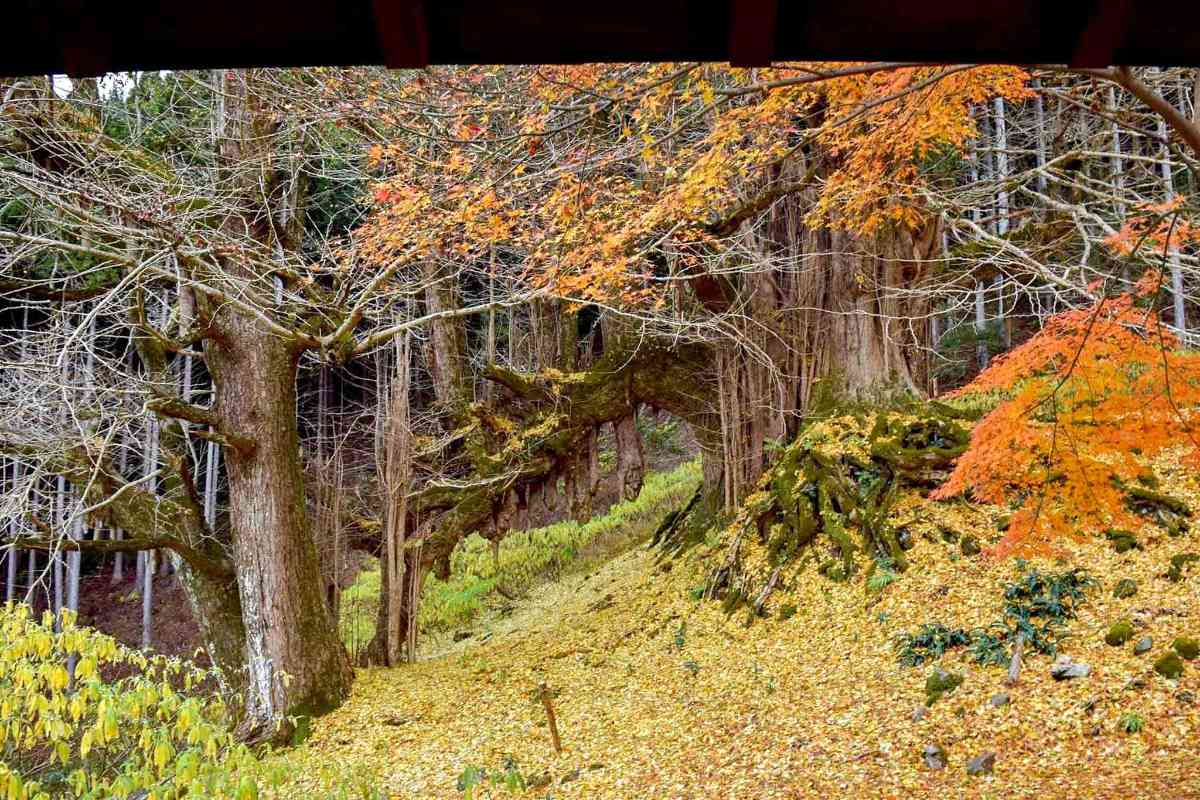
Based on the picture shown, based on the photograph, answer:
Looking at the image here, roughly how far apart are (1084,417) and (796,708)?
2.95m

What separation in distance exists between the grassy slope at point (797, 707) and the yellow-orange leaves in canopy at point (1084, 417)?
3.03ft

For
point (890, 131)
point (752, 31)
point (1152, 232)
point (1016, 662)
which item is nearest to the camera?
point (752, 31)

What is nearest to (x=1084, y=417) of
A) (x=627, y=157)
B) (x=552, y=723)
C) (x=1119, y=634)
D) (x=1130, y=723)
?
(x=1119, y=634)

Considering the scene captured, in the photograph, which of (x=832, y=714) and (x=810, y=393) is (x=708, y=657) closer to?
(x=832, y=714)

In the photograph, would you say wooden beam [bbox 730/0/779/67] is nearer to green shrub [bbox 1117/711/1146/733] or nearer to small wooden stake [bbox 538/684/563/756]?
green shrub [bbox 1117/711/1146/733]

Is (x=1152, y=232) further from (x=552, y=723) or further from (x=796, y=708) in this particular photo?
(x=552, y=723)

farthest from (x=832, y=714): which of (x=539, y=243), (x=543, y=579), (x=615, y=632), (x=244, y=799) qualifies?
(x=543, y=579)

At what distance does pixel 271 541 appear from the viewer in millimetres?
7852

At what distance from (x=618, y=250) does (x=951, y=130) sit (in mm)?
3215

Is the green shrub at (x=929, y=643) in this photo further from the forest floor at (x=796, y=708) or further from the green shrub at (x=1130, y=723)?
the green shrub at (x=1130, y=723)

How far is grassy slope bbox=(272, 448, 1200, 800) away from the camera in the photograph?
178 inches

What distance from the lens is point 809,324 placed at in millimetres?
9539

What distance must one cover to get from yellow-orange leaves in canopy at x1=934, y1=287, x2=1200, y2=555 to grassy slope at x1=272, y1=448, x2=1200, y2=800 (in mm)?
922

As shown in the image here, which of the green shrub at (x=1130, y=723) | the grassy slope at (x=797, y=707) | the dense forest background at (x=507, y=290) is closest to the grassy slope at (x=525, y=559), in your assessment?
the dense forest background at (x=507, y=290)
